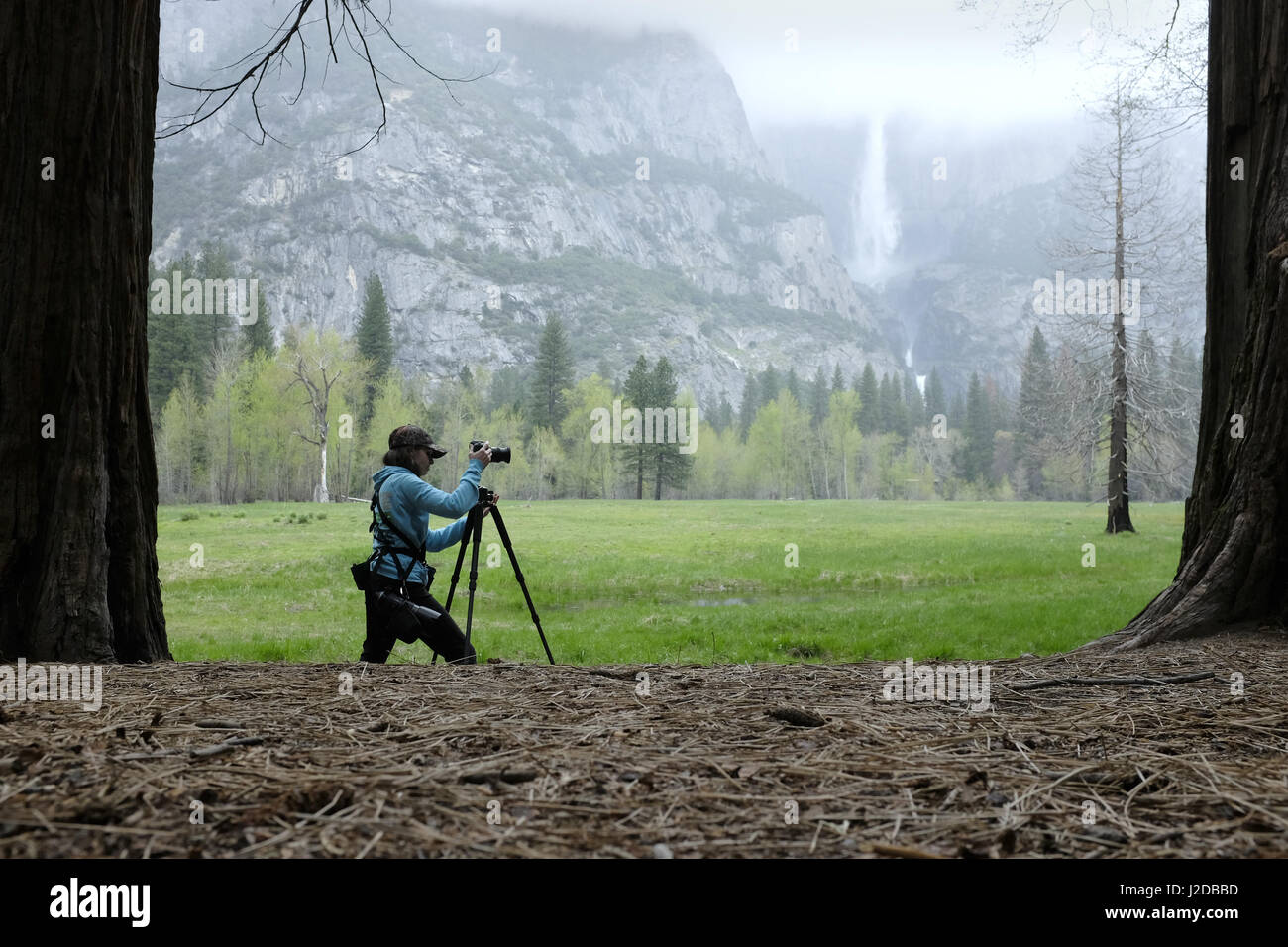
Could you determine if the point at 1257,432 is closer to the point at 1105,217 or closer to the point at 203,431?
the point at 1105,217

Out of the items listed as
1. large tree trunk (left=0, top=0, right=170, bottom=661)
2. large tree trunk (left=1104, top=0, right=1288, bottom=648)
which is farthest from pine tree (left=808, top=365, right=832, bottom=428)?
large tree trunk (left=0, top=0, right=170, bottom=661)

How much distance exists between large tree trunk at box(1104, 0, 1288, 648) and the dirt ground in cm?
169

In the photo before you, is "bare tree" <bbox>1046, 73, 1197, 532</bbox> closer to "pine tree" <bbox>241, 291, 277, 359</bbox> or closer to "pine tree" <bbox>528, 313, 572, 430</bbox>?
"pine tree" <bbox>528, 313, 572, 430</bbox>

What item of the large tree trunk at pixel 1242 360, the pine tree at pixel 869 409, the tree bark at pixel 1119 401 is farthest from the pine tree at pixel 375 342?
the large tree trunk at pixel 1242 360

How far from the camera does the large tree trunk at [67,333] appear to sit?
434cm

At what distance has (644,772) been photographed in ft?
7.72

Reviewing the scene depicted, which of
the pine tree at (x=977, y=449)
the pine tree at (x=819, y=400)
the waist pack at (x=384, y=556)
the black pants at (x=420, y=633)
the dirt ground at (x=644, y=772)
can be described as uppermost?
the pine tree at (x=819, y=400)

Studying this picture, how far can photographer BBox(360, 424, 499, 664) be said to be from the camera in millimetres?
5391

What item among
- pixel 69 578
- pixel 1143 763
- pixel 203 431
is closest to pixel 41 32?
pixel 69 578

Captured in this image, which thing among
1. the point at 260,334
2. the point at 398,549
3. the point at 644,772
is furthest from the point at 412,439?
the point at 260,334

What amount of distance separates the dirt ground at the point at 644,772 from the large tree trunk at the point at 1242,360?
1693 millimetres

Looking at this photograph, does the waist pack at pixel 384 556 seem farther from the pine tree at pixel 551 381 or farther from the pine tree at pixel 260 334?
the pine tree at pixel 551 381

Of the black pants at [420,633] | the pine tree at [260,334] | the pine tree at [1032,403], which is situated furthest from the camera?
the pine tree at [260,334]

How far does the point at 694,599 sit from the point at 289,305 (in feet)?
613
